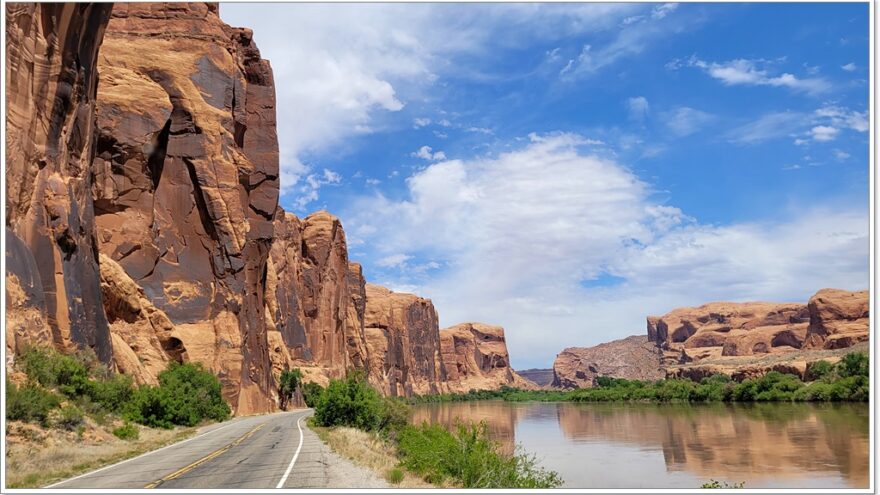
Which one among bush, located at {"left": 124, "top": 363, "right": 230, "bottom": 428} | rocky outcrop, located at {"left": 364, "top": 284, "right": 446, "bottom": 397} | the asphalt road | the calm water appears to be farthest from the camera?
rocky outcrop, located at {"left": 364, "top": 284, "right": 446, "bottom": 397}

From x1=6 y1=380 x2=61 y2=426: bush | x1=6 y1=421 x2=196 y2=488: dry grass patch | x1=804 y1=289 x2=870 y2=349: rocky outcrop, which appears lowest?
x1=6 y1=421 x2=196 y2=488: dry grass patch

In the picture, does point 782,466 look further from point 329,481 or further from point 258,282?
point 258,282

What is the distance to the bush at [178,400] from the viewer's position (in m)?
30.9

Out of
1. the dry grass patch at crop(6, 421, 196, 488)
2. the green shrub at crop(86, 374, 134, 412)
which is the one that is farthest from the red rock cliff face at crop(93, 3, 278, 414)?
the dry grass patch at crop(6, 421, 196, 488)

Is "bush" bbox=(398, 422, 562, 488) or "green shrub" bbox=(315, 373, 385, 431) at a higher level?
"green shrub" bbox=(315, 373, 385, 431)

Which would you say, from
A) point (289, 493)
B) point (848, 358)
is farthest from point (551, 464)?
point (848, 358)

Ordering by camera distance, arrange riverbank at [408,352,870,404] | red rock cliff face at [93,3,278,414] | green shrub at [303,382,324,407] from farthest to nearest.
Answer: green shrub at [303,382,324,407]
riverbank at [408,352,870,404]
red rock cliff face at [93,3,278,414]

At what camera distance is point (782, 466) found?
29.4m

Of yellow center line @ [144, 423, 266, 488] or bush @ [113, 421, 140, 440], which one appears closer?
yellow center line @ [144, 423, 266, 488]

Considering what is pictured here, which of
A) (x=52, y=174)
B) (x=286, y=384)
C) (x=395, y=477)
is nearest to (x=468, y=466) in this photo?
(x=395, y=477)

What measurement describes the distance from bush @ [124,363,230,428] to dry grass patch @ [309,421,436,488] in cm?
790

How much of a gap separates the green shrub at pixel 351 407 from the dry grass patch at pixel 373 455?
7.11ft

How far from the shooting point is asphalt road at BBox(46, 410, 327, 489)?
13266 millimetres

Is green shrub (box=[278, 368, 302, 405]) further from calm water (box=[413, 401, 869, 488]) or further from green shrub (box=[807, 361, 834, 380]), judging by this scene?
green shrub (box=[807, 361, 834, 380])
